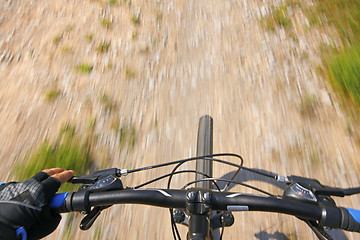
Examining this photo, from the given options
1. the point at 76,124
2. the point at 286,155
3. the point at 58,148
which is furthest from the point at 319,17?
the point at 58,148

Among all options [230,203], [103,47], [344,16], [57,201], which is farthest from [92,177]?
[344,16]

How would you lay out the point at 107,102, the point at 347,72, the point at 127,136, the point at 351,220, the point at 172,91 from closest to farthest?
1. the point at 351,220
2. the point at 127,136
3. the point at 347,72
4. the point at 107,102
5. the point at 172,91

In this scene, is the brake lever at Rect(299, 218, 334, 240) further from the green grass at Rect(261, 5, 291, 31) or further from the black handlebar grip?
the green grass at Rect(261, 5, 291, 31)

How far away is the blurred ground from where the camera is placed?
9.14 feet

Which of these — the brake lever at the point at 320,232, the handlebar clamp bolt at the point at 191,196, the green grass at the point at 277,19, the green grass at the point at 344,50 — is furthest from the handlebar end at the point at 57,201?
the green grass at the point at 277,19

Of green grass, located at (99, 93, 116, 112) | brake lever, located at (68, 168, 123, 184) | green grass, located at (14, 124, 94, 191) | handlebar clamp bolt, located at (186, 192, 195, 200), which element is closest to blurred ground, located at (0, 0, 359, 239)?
green grass, located at (99, 93, 116, 112)

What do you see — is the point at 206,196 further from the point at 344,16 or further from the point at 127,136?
the point at 344,16

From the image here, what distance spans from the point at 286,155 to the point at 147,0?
439 cm

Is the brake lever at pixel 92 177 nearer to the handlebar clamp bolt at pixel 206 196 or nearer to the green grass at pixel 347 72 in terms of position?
the handlebar clamp bolt at pixel 206 196

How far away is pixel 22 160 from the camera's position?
308 cm

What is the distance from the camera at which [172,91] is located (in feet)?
12.4

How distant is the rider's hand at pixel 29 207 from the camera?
1143mm

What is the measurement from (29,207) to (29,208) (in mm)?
22

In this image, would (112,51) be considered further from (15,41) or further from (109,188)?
(109,188)
